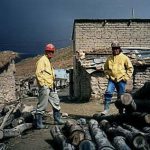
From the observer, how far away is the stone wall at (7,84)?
85.7 feet

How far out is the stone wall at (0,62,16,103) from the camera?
85.7 feet

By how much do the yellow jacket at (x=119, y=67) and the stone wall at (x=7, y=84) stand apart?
1330cm

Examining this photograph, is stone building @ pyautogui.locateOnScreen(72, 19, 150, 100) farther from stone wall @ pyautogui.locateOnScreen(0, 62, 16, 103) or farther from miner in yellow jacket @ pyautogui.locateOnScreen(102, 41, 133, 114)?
miner in yellow jacket @ pyautogui.locateOnScreen(102, 41, 133, 114)

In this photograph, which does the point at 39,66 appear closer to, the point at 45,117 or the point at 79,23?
the point at 45,117

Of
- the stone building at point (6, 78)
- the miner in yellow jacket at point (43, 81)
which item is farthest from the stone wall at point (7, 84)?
the miner in yellow jacket at point (43, 81)

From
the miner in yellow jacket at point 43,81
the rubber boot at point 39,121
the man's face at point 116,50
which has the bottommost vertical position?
the rubber boot at point 39,121

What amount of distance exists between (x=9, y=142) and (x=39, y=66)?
2.11m

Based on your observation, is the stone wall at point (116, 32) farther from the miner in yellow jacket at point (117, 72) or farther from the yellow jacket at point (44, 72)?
the yellow jacket at point (44, 72)

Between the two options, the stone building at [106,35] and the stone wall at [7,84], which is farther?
the stone building at [106,35]

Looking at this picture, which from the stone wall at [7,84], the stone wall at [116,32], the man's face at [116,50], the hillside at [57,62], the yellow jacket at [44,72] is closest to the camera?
the yellow jacket at [44,72]

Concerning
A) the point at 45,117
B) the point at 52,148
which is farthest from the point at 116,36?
the point at 52,148

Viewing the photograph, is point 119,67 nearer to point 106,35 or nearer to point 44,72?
point 44,72

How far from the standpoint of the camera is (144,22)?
2803 centimetres

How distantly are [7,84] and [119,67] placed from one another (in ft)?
48.7
